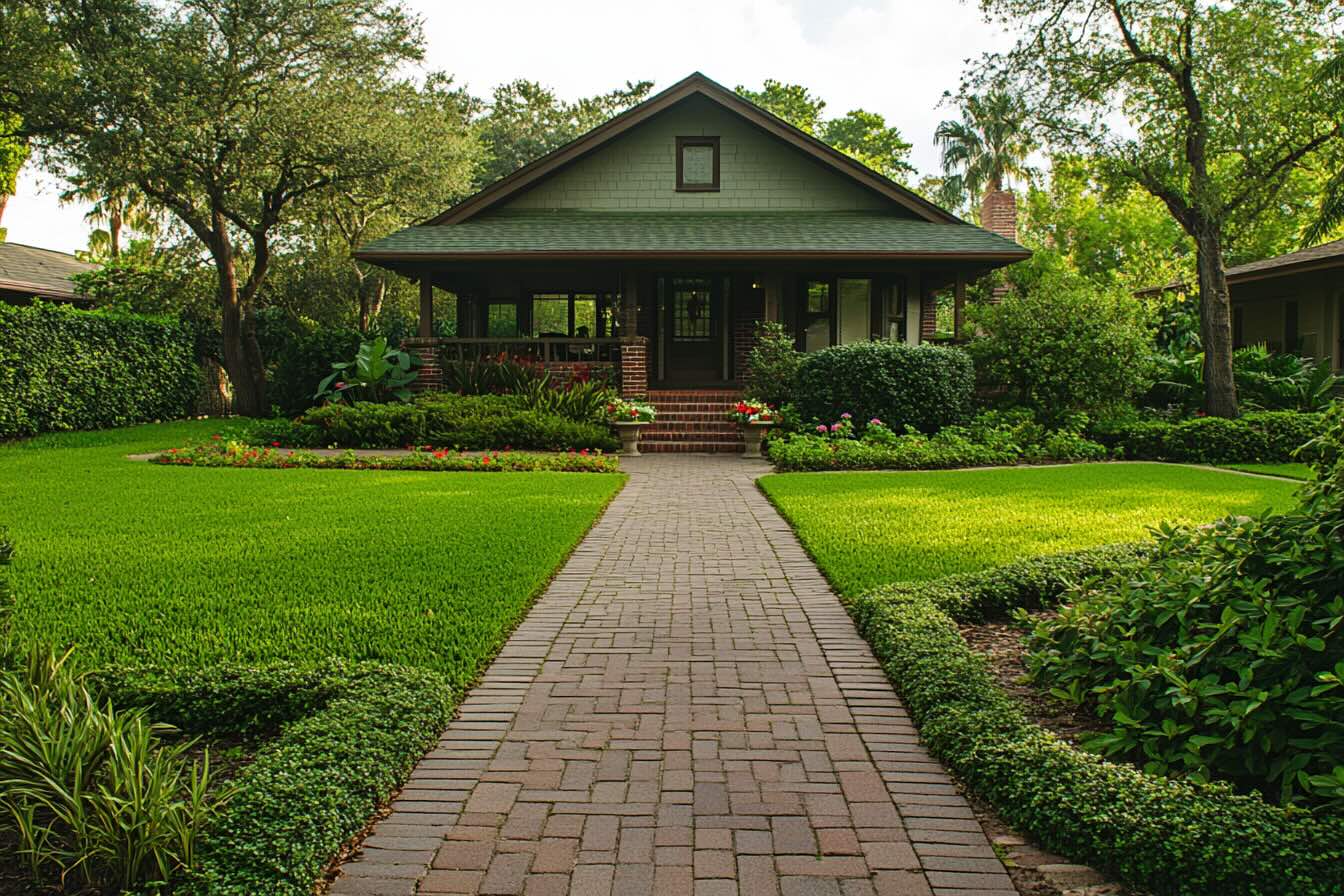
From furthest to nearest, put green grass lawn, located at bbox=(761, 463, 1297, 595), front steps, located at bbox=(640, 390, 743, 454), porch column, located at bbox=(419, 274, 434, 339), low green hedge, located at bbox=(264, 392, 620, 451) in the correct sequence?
porch column, located at bbox=(419, 274, 434, 339), front steps, located at bbox=(640, 390, 743, 454), low green hedge, located at bbox=(264, 392, 620, 451), green grass lawn, located at bbox=(761, 463, 1297, 595)

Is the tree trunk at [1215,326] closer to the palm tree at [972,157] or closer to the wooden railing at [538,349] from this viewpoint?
the wooden railing at [538,349]

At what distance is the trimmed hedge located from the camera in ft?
46.7

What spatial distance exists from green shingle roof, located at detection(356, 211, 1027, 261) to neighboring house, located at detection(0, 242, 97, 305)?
454 inches

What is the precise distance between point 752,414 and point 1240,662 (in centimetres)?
1195

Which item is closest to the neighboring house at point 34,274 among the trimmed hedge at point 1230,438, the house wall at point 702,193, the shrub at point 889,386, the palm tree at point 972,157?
the house wall at point 702,193

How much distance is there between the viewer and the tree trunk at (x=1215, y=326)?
16703mm

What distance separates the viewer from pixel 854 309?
19.7m

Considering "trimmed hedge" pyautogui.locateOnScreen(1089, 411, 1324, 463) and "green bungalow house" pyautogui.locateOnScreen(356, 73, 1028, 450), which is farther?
"green bungalow house" pyautogui.locateOnScreen(356, 73, 1028, 450)

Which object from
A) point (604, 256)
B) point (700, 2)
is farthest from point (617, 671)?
point (604, 256)

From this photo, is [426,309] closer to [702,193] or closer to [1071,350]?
[702,193]

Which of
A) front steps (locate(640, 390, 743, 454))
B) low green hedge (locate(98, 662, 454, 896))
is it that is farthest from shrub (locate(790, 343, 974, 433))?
low green hedge (locate(98, 662, 454, 896))

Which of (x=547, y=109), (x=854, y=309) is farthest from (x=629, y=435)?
(x=547, y=109)

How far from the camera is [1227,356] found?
16781 millimetres

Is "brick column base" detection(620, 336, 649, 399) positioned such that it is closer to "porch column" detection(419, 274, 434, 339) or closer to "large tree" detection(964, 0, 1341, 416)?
"porch column" detection(419, 274, 434, 339)
